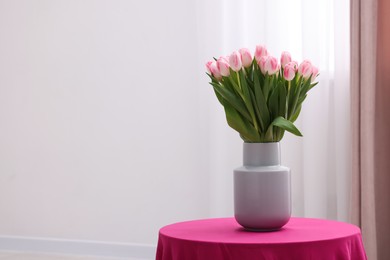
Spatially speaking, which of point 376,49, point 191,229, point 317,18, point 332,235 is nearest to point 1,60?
point 317,18

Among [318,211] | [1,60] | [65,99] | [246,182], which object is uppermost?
[1,60]

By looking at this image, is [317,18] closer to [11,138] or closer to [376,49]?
[376,49]

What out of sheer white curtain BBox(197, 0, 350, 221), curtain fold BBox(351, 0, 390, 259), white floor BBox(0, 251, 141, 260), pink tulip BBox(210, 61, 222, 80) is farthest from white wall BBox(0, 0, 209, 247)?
pink tulip BBox(210, 61, 222, 80)

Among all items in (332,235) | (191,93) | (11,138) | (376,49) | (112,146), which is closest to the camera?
(332,235)

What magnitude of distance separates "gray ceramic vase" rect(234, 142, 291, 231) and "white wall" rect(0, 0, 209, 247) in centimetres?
178

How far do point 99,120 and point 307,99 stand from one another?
60.3 inches

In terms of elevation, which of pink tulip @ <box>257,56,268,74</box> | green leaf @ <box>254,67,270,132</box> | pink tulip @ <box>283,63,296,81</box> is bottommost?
green leaf @ <box>254,67,270,132</box>

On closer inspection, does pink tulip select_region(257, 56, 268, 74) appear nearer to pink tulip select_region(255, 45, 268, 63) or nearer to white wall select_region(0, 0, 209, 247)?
pink tulip select_region(255, 45, 268, 63)

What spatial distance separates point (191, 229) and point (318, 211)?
1500mm

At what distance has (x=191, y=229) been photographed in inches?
74.3

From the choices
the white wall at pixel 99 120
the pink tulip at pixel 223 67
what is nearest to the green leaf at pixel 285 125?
the pink tulip at pixel 223 67

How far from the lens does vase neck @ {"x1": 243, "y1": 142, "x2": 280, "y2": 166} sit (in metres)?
1.89

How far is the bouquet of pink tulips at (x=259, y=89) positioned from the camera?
185 centimetres

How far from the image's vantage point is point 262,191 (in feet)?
6.06
